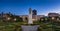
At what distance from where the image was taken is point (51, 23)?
291cm

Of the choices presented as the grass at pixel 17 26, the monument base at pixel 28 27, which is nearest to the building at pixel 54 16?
the grass at pixel 17 26

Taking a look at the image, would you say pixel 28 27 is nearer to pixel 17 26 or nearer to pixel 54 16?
pixel 17 26

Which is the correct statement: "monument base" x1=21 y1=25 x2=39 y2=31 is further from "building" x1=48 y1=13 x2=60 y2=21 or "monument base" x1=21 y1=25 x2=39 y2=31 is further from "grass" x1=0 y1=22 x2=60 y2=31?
"building" x1=48 y1=13 x2=60 y2=21

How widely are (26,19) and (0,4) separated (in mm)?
692

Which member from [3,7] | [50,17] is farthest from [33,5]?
[3,7]

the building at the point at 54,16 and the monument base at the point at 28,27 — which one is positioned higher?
the building at the point at 54,16

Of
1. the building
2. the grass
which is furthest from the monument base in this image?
the building

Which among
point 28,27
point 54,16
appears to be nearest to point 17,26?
point 28,27

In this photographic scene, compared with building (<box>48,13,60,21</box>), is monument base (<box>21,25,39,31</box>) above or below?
below

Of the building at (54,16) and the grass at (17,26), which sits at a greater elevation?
the building at (54,16)

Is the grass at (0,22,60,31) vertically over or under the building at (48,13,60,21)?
under

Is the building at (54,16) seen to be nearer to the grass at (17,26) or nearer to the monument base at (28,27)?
the grass at (17,26)

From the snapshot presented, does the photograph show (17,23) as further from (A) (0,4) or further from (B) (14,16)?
(A) (0,4)

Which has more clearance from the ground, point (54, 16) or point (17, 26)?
point (54, 16)
